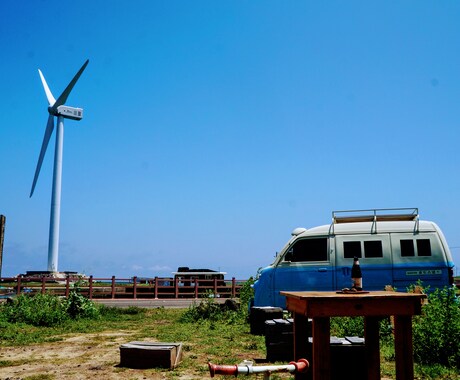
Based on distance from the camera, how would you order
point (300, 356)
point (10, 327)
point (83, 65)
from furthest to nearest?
point (83, 65), point (10, 327), point (300, 356)

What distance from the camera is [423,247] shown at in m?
11.8

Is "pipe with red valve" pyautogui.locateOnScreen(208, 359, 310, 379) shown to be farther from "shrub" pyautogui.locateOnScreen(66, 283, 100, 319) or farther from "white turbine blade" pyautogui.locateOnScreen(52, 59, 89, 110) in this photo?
"white turbine blade" pyautogui.locateOnScreen(52, 59, 89, 110)

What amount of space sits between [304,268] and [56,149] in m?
44.1

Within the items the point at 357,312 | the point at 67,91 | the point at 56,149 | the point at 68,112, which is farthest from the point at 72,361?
the point at 68,112

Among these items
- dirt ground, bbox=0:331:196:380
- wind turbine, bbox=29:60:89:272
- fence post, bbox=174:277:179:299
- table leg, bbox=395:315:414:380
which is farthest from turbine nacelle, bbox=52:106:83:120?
table leg, bbox=395:315:414:380

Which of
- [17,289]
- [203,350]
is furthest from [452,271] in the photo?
[17,289]

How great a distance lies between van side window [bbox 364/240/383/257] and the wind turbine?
40961mm

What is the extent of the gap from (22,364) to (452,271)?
9.87 m

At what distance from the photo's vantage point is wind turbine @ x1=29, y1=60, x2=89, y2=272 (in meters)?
48.0

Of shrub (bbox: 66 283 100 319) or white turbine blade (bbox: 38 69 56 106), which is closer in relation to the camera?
shrub (bbox: 66 283 100 319)

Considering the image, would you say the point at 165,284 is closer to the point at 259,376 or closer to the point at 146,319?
the point at 146,319

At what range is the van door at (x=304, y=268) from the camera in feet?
39.7

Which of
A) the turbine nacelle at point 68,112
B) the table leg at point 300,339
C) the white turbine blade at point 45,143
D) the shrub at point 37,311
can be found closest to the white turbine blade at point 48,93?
the turbine nacelle at point 68,112

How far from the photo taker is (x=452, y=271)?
462 inches
